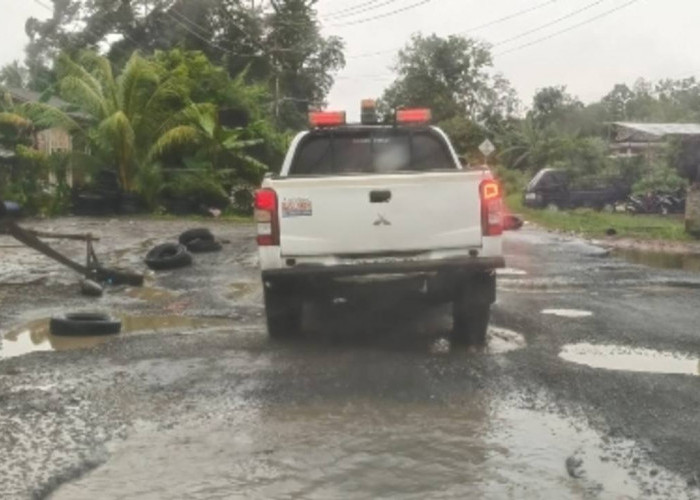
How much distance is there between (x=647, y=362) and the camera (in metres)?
7.31

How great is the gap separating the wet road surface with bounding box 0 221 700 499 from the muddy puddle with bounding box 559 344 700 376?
25mm

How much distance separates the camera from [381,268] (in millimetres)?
7324

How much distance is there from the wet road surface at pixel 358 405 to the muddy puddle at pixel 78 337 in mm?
41

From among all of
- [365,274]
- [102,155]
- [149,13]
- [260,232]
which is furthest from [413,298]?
[149,13]

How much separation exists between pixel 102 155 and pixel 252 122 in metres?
5.59

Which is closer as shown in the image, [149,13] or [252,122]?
[252,122]

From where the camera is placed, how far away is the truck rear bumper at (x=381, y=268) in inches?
287

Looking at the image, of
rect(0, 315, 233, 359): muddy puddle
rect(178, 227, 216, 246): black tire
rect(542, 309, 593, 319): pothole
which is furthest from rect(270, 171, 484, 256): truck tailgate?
rect(178, 227, 216, 246): black tire

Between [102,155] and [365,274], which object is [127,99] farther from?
[365,274]

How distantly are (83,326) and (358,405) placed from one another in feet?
12.8

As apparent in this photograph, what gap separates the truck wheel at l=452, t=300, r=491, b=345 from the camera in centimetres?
765

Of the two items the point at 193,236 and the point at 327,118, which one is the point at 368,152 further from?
the point at 193,236

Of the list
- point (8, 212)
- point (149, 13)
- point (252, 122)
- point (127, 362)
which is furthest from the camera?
point (149, 13)

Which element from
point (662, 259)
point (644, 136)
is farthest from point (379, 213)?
point (644, 136)
